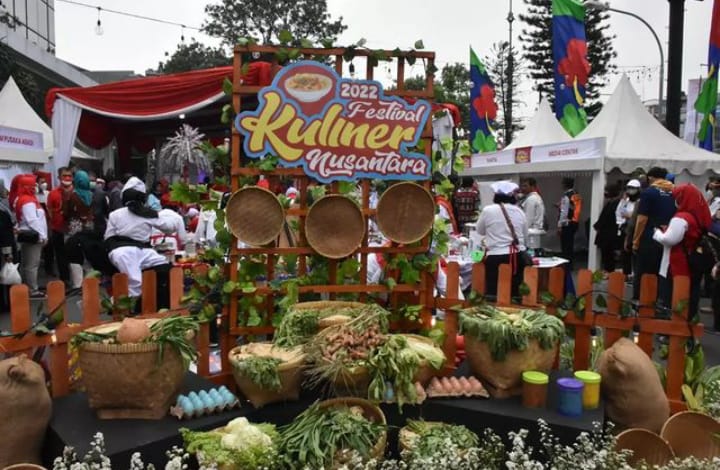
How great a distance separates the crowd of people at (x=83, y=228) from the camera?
546 cm

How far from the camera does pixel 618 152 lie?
1097cm

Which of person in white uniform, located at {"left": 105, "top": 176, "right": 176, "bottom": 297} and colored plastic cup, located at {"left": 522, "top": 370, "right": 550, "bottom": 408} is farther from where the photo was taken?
person in white uniform, located at {"left": 105, "top": 176, "right": 176, "bottom": 297}

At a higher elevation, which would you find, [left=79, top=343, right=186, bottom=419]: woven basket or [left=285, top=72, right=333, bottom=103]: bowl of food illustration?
[left=285, top=72, right=333, bottom=103]: bowl of food illustration

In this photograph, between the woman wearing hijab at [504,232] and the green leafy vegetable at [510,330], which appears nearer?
the green leafy vegetable at [510,330]

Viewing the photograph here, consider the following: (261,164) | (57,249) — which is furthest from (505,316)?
(57,249)

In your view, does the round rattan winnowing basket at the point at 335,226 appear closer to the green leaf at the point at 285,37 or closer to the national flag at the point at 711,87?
the green leaf at the point at 285,37

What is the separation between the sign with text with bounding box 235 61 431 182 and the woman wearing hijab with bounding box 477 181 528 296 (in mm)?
2453

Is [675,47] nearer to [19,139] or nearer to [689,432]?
[689,432]

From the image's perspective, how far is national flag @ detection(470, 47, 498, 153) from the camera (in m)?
17.3

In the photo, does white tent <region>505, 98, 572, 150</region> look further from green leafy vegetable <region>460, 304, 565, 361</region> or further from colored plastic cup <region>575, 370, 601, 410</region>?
colored plastic cup <region>575, 370, 601, 410</region>

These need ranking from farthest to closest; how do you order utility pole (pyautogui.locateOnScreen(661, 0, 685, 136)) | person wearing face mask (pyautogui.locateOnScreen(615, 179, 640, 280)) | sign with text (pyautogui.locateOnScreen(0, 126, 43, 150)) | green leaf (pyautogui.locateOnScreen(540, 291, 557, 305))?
sign with text (pyautogui.locateOnScreen(0, 126, 43, 150)) → person wearing face mask (pyautogui.locateOnScreen(615, 179, 640, 280)) → utility pole (pyautogui.locateOnScreen(661, 0, 685, 136)) → green leaf (pyautogui.locateOnScreen(540, 291, 557, 305))

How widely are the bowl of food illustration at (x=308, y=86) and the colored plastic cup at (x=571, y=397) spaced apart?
220cm

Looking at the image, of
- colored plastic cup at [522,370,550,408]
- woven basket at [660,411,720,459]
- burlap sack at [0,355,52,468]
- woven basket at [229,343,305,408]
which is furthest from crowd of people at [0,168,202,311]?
woven basket at [660,411,720,459]

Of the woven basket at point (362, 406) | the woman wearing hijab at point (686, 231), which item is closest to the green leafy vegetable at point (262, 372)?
the woven basket at point (362, 406)
